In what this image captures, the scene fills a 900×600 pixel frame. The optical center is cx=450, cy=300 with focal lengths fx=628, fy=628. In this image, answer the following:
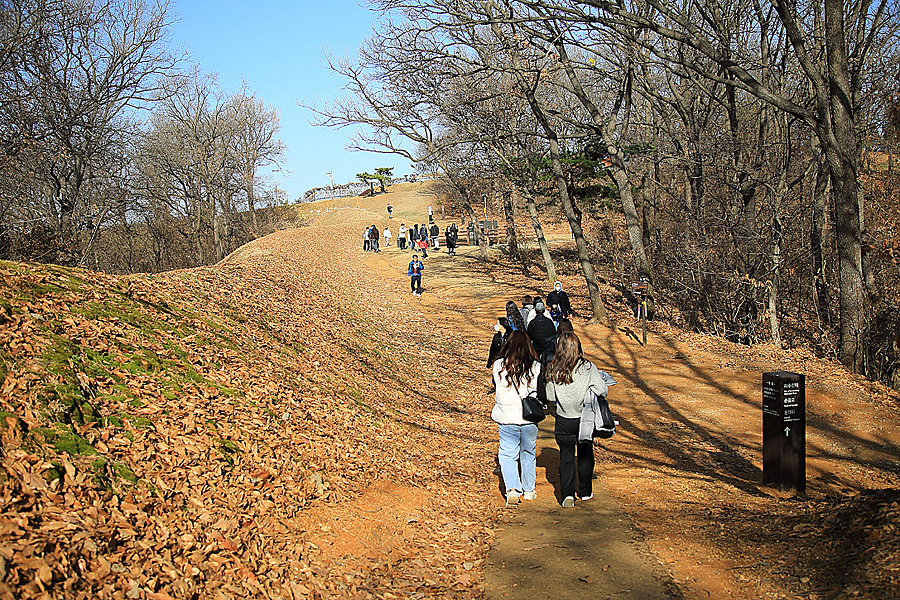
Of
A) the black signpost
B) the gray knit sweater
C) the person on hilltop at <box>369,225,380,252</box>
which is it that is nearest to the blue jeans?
the gray knit sweater

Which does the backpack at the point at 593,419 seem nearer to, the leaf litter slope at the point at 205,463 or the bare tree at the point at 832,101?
the leaf litter slope at the point at 205,463

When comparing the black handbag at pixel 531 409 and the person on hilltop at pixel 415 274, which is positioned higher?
the person on hilltop at pixel 415 274

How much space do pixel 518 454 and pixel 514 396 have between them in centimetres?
78

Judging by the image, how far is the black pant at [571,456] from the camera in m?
6.39

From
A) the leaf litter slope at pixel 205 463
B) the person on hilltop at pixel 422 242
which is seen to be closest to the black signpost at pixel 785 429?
the leaf litter slope at pixel 205 463

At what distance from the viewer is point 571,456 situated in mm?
6414

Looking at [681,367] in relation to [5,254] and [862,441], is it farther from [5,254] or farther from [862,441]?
[5,254]

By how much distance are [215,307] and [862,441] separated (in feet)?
34.6

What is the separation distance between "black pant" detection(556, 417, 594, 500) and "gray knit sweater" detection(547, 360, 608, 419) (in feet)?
0.35

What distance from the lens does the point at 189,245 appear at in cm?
4516

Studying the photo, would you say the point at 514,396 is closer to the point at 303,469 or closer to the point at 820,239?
the point at 303,469

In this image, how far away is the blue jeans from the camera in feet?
21.0

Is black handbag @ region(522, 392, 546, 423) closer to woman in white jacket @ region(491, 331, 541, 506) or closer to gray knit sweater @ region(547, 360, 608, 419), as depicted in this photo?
woman in white jacket @ region(491, 331, 541, 506)

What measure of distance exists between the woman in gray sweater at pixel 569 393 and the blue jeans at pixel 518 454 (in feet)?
1.02
